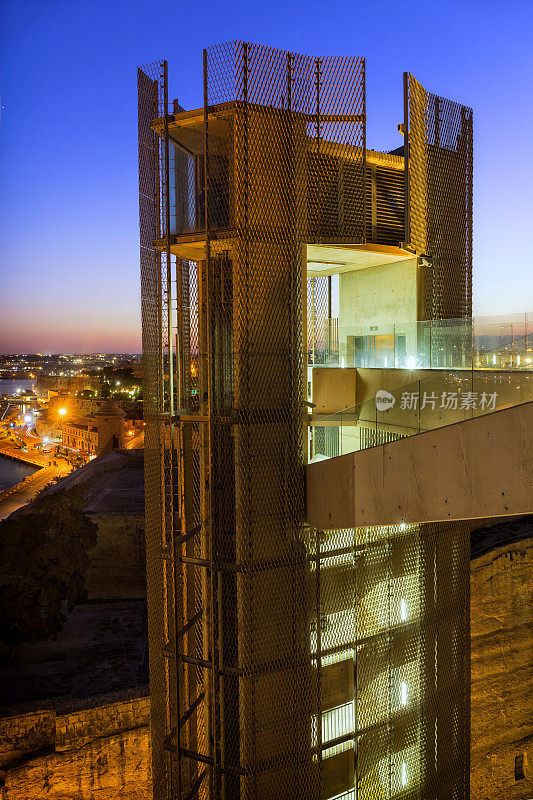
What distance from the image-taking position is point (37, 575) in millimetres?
14891

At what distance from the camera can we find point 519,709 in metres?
13.1

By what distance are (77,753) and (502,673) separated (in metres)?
9.64

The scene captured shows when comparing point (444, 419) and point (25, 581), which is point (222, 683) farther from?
point (25, 581)

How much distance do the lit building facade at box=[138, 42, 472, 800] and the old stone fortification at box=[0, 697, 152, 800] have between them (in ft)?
6.86

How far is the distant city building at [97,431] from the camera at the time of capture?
45125mm

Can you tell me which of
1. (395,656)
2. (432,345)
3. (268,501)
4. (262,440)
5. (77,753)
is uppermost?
(432,345)

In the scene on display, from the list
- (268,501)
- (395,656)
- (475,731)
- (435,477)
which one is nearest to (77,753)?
(395,656)

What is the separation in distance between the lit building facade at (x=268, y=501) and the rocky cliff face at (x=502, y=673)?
2282mm

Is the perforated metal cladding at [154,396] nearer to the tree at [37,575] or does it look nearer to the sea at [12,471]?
the tree at [37,575]

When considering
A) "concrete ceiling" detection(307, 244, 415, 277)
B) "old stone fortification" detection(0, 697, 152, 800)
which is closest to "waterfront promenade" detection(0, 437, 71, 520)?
"old stone fortification" detection(0, 697, 152, 800)

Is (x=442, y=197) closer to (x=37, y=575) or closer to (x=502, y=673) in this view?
(x=502, y=673)

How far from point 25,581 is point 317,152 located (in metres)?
12.9

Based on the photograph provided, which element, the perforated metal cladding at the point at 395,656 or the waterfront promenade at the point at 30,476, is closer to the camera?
the perforated metal cladding at the point at 395,656

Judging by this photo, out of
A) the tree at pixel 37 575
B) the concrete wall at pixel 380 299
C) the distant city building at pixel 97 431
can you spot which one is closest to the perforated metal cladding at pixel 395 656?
the concrete wall at pixel 380 299
